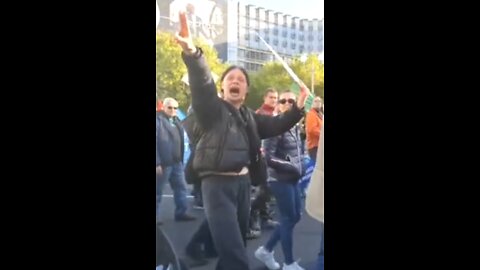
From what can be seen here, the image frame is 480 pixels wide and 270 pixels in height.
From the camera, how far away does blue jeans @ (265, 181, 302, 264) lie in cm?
397

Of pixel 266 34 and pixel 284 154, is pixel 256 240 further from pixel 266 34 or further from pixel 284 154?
pixel 266 34

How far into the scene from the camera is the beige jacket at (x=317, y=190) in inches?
155

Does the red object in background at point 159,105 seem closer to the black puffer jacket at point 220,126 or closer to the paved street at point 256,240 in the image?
the black puffer jacket at point 220,126

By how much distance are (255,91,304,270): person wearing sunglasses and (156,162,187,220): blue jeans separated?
21.4 inches

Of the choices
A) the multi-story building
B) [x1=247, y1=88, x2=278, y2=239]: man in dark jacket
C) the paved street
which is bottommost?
the paved street

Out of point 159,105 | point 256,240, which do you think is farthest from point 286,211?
point 159,105

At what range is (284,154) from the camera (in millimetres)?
3969

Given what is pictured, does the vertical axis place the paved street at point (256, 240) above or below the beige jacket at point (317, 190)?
below

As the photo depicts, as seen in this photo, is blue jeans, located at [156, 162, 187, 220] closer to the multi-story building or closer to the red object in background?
the red object in background

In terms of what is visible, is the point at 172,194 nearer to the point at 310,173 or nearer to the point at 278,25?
the point at 310,173

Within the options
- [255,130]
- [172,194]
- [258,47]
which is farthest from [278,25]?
[172,194]

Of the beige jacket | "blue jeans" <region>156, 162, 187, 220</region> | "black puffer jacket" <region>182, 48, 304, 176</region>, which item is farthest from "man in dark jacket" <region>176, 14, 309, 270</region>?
the beige jacket

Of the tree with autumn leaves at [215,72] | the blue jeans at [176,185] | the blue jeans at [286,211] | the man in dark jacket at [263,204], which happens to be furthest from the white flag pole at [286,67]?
the blue jeans at [176,185]

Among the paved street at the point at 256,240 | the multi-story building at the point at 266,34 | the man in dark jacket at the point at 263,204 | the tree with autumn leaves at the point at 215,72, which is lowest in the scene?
the paved street at the point at 256,240
